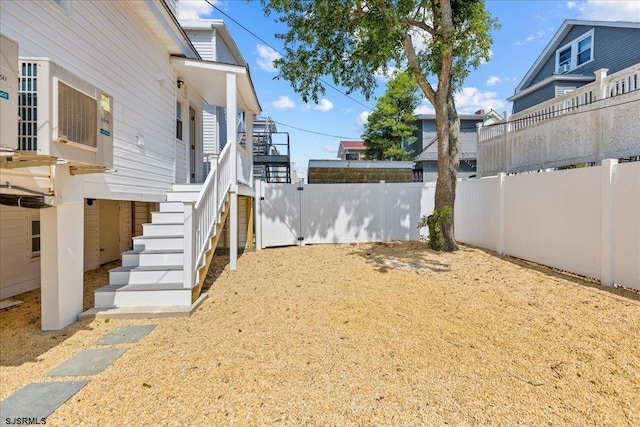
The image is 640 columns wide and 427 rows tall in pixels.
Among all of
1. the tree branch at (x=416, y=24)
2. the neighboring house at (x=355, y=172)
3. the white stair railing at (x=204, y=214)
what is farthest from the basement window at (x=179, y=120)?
the tree branch at (x=416, y=24)

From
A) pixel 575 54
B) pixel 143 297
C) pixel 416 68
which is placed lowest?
pixel 143 297

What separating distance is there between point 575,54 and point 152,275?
19614 millimetres

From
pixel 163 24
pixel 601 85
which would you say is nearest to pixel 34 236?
pixel 163 24

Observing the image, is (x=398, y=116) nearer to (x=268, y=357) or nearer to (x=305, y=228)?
(x=305, y=228)

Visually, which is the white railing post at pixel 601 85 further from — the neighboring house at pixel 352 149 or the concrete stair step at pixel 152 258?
the neighboring house at pixel 352 149

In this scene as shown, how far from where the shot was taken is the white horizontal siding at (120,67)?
3.36 metres

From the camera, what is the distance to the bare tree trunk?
689 cm

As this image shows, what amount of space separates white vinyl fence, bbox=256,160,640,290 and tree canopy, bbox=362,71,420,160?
12.5 metres

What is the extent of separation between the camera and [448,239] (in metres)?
6.89

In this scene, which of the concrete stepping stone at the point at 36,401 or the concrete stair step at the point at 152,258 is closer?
the concrete stepping stone at the point at 36,401

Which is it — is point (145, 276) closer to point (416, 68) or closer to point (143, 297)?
point (143, 297)

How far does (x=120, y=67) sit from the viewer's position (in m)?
4.83

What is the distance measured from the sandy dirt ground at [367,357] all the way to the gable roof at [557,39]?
14.1m

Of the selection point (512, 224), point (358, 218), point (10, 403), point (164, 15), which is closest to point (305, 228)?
point (358, 218)
